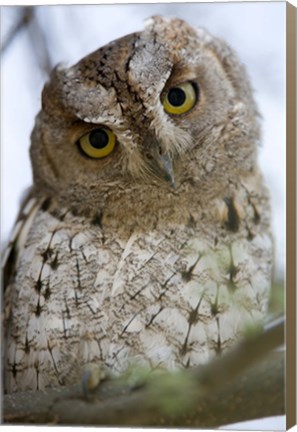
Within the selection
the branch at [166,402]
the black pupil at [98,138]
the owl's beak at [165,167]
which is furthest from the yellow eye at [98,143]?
the branch at [166,402]

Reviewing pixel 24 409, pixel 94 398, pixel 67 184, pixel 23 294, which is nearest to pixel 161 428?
pixel 94 398

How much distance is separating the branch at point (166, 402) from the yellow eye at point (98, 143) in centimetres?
66

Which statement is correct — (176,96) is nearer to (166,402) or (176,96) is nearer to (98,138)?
(98,138)

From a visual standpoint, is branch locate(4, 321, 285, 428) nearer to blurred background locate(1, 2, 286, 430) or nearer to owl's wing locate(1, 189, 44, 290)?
blurred background locate(1, 2, 286, 430)

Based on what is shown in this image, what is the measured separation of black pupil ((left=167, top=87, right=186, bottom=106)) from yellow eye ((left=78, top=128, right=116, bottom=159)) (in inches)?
7.5

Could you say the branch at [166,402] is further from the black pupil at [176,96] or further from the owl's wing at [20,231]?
the black pupil at [176,96]

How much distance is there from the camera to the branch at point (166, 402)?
1987 millimetres

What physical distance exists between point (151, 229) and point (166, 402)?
0.51 m

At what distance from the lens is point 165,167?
209 cm

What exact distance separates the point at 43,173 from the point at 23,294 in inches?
14.8

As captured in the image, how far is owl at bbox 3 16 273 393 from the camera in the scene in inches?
86.8

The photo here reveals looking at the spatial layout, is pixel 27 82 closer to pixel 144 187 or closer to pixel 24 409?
pixel 144 187

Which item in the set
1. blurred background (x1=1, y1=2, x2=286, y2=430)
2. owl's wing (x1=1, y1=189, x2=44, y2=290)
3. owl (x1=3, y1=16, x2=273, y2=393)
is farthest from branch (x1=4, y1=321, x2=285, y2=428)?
owl's wing (x1=1, y1=189, x2=44, y2=290)

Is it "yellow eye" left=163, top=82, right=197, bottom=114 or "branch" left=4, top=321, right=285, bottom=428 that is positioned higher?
"yellow eye" left=163, top=82, right=197, bottom=114
